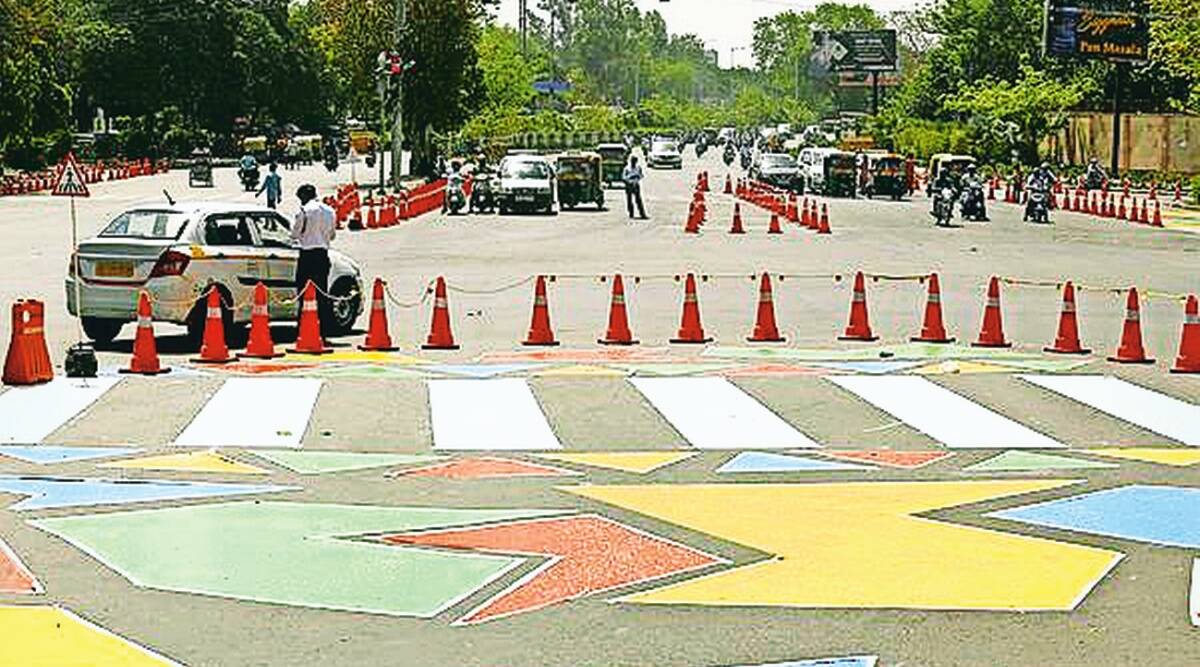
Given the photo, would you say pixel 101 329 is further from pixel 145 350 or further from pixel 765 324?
pixel 765 324

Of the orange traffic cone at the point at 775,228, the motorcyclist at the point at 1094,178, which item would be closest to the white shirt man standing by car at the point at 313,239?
the orange traffic cone at the point at 775,228

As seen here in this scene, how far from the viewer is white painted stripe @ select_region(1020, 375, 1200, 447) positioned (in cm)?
1414

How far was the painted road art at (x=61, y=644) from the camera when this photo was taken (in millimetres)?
7445

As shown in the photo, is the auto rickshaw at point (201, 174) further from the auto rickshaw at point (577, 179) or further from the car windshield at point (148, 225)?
the car windshield at point (148, 225)

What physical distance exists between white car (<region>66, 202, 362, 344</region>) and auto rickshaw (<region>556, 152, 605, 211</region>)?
34.2 meters

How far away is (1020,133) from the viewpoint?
285 feet

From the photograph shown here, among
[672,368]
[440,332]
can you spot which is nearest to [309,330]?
[440,332]

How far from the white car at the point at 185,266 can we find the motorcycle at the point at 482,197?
1241 inches

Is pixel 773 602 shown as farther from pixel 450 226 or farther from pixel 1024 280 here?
pixel 450 226

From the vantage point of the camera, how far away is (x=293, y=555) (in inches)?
368

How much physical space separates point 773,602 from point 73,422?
7040mm

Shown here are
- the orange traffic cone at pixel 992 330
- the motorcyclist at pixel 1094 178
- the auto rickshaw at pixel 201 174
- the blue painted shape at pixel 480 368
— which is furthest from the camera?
the auto rickshaw at pixel 201 174

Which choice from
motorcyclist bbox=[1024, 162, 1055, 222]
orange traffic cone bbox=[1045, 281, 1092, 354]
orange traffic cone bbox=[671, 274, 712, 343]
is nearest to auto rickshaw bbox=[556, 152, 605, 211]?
motorcyclist bbox=[1024, 162, 1055, 222]

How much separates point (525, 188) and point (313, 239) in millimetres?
31538
